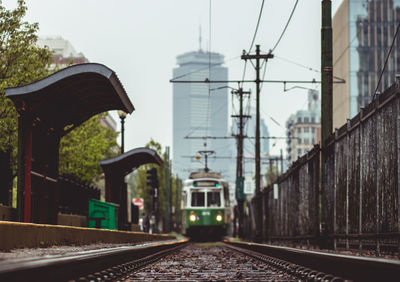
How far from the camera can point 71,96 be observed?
13.8 meters

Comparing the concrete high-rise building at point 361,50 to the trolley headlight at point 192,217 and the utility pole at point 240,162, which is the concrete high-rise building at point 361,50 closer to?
the utility pole at point 240,162

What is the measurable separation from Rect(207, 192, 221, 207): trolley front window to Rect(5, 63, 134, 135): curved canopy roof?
22.0 meters

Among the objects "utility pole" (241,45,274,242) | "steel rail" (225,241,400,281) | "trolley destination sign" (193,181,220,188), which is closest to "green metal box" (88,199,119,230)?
"steel rail" (225,241,400,281)

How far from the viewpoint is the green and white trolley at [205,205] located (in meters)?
37.7

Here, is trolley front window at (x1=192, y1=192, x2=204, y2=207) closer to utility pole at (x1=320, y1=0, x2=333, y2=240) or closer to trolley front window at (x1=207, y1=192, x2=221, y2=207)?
trolley front window at (x1=207, y1=192, x2=221, y2=207)

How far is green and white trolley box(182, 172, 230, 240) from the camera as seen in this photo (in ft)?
124

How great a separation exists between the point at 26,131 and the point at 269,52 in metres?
20.8

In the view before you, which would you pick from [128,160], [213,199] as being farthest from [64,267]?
[213,199]

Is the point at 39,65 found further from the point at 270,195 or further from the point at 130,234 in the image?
the point at 270,195

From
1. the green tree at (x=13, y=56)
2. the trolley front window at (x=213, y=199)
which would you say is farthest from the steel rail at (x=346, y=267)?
the trolley front window at (x=213, y=199)

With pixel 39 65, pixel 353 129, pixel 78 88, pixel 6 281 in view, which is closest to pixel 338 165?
pixel 353 129

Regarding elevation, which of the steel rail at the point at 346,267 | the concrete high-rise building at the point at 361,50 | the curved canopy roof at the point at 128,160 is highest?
the concrete high-rise building at the point at 361,50

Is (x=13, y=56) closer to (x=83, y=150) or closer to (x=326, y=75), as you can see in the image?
(x=326, y=75)

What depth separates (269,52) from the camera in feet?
105
